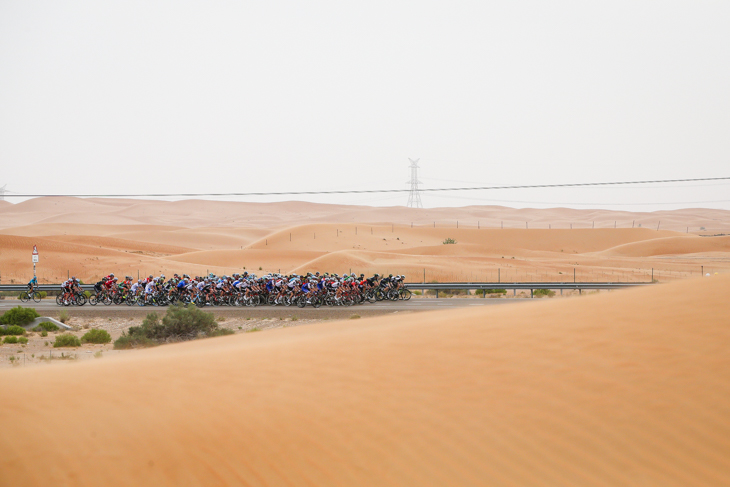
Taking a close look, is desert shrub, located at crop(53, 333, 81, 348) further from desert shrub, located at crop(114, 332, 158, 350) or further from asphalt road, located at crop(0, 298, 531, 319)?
asphalt road, located at crop(0, 298, 531, 319)

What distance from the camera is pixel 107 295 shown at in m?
31.1

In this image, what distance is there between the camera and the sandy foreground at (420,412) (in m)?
5.29

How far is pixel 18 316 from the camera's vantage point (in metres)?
25.0

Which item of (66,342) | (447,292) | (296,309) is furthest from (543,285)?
(66,342)

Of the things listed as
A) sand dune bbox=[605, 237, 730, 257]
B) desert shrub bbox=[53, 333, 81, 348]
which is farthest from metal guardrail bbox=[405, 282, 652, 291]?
sand dune bbox=[605, 237, 730, 257]

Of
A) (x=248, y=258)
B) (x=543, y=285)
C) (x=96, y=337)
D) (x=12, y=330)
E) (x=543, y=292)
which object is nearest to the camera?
(x=96, y=337)

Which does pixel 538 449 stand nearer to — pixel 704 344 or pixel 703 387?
pixel 703 387

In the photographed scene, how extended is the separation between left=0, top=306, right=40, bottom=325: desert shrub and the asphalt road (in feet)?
7.89

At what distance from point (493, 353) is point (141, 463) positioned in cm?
422

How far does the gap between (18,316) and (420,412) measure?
80.0ft

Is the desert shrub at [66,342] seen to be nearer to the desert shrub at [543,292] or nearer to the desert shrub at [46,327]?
the desert shrub at [46,327]

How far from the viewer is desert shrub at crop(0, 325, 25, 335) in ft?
74.9

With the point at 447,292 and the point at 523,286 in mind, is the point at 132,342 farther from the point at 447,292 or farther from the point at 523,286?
the point at 447,292

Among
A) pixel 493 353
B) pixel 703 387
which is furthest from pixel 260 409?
pixel 703 387
